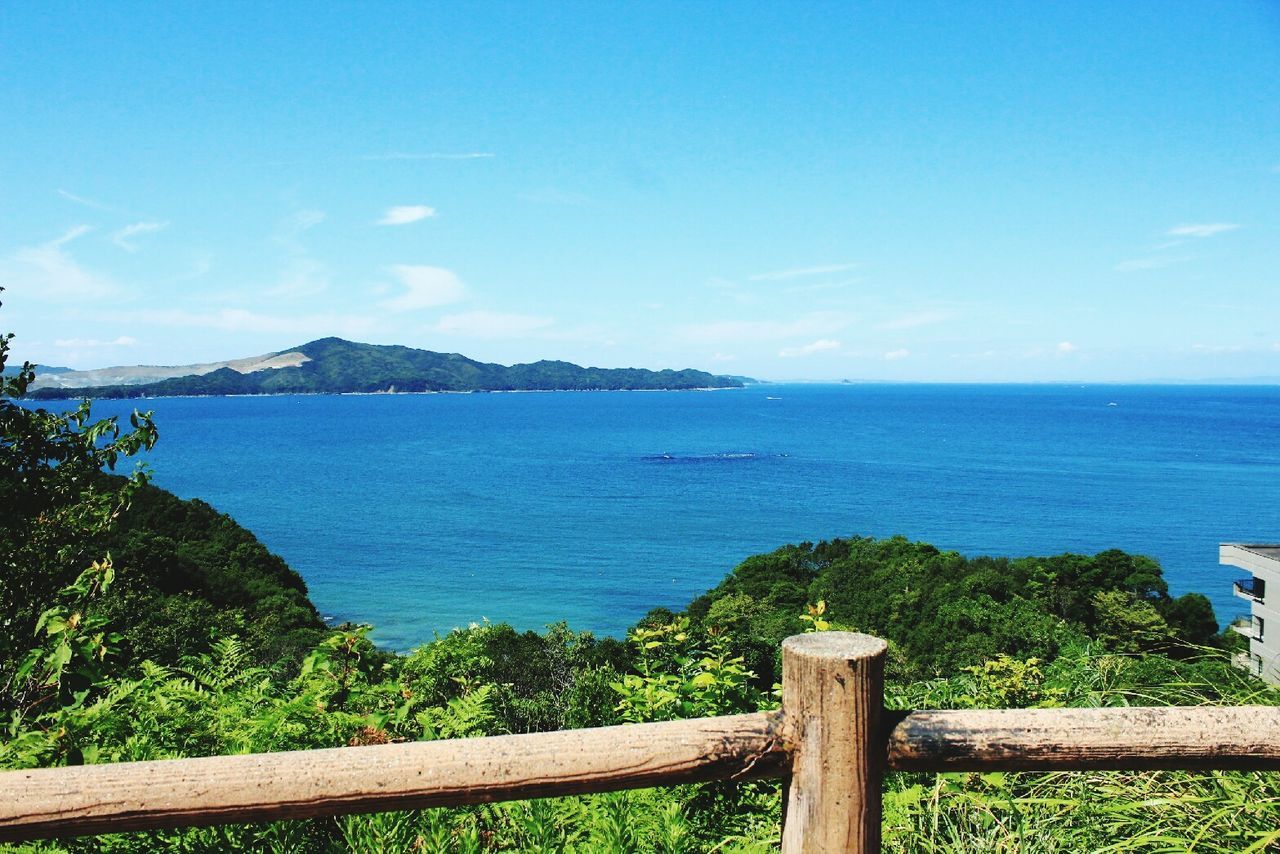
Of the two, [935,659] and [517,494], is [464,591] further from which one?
[517,494]

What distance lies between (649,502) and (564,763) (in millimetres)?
54321

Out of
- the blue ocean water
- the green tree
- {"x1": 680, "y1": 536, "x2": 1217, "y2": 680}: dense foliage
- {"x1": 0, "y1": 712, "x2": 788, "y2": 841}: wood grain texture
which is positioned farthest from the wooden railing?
the blue ocean water

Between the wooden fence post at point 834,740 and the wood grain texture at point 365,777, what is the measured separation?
0.10 metres

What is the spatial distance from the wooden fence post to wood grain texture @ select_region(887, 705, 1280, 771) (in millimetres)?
91

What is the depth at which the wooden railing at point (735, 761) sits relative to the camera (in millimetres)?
1512

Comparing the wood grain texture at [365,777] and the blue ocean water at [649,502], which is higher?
the wood grain texture at [365,777]

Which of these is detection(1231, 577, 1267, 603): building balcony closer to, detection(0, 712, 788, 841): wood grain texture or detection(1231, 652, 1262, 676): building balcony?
detection(1231, 652, 1262, 676): building balcony

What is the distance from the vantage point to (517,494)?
59.4 m

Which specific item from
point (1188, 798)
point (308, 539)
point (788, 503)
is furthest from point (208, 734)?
point (788, 503)

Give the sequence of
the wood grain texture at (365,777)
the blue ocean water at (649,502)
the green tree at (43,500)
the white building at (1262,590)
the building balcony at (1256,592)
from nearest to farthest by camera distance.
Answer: the wood grain texture at (365,777)
the green tree at (43,500)
the white building at (1262,590)
the building balcony at (1256,592)
the blue ocean water at (649,502)

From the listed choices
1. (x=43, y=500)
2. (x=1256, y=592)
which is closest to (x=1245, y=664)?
(x=43, y=500)

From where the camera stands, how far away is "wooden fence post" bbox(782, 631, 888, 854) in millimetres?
1577

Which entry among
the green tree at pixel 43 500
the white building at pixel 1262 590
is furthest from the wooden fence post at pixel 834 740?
the white building at pixel 1262 590

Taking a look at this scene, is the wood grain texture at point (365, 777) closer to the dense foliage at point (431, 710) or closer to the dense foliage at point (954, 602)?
the dense foliage at point (431, 710)
